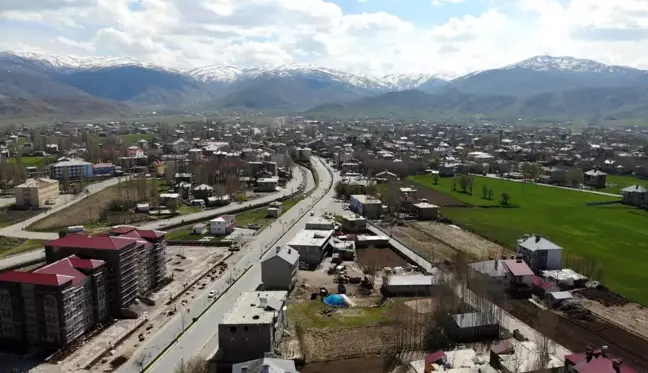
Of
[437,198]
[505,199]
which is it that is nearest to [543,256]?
[505,199]

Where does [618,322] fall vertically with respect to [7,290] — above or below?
below

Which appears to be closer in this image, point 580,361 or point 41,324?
point 580,361

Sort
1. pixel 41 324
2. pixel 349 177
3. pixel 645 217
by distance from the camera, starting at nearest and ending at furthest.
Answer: pixel 41 324 → pixel 645 217 → pixel 349 177

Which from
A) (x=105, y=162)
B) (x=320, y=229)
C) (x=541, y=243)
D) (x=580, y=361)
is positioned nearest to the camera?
(x=580, y=361)

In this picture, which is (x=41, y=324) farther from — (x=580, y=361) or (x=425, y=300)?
(x=580, y=361)

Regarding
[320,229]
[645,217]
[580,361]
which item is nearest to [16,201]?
[320,229]

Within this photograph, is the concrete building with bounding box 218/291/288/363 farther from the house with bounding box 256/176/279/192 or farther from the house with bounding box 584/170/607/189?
the house with bounding box 584/170/607/189

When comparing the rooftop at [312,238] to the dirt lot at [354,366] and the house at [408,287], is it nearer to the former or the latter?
the house at [408,287]
